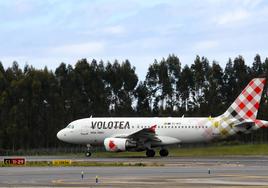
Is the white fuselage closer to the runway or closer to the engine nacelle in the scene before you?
the engine nacelle

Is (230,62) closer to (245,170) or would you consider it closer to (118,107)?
(118,107)

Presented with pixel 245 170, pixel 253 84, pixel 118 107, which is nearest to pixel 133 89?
pixel 118 107

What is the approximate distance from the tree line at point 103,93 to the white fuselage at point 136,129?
33990 mm

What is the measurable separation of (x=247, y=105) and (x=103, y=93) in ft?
180

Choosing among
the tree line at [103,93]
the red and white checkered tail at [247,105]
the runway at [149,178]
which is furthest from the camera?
the tree line at [103,93]

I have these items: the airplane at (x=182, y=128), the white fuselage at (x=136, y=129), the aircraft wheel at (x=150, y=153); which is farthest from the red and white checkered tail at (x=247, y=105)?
the aircraft wheel at (x=150, y=153)

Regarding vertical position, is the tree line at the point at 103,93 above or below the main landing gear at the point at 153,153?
above

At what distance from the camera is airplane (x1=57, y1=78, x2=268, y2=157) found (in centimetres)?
6469

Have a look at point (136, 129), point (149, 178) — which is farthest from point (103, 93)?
point (149, 178)

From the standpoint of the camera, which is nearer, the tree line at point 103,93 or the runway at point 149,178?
the runway at point 149,178

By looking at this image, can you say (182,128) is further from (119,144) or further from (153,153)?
(119,144)

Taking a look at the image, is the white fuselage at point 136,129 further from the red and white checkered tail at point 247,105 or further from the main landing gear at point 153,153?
the red and white checkered tail at point 247,105

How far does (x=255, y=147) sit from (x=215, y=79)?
47.9 meters

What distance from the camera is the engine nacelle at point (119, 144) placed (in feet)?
211
